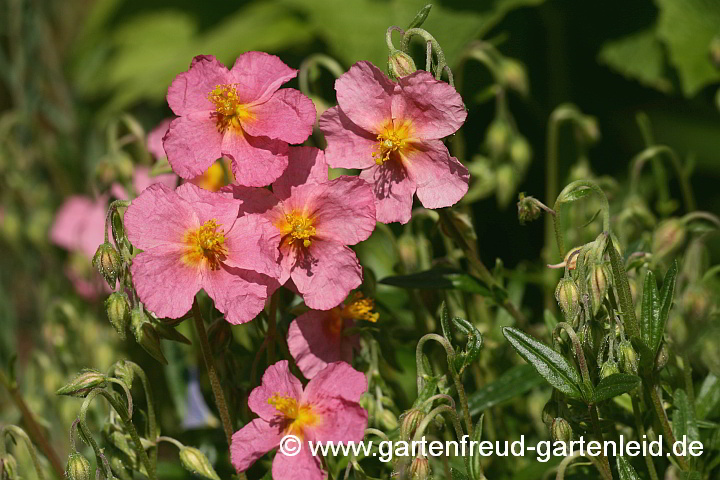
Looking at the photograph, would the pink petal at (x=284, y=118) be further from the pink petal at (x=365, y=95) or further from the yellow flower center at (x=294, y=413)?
the yellow flower center at (x=294, y=413)

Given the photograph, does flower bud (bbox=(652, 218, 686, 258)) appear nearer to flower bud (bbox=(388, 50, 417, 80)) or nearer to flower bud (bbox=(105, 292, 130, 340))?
flower bud (bbox=(388, 50, 417, 80))

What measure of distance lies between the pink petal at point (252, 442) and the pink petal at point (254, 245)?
0.15 meters

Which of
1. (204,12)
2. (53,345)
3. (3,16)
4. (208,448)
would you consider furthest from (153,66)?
(208,448)

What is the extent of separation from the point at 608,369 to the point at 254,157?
390 mm

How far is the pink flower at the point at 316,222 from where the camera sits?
0.87m

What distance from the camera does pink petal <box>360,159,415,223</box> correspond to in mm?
887

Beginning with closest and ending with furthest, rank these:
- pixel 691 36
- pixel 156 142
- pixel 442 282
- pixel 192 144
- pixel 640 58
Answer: pixel 192 144 < pixel 442 282 < pixel 156 142 < pixel 691 36 < pixel 640 58

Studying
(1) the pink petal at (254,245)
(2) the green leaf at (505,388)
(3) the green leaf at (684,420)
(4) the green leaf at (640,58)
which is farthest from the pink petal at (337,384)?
(4) the green leaf at (640,58)

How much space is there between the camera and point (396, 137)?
35.1 inches

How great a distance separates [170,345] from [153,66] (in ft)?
→ 4.78

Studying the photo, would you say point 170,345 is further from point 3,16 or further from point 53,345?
point 3,16

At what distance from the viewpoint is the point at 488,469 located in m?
1.15

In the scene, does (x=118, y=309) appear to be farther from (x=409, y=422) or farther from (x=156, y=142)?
(x=156, y=142)

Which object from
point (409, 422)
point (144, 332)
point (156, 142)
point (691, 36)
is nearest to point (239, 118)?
point (144, 332)
